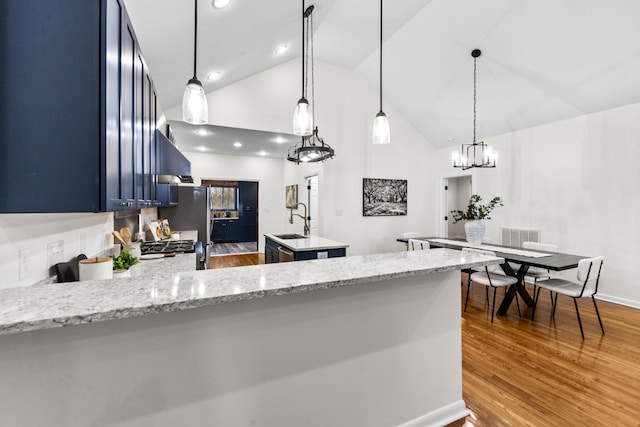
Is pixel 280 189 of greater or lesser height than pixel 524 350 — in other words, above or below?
above

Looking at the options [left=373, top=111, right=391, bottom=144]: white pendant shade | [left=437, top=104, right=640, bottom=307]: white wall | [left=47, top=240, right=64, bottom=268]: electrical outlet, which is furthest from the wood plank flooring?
Result: [left=47, top=240, right=64, bottom=268]: electrical outlet

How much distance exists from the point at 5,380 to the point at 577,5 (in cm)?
492

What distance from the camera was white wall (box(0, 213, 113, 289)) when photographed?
1.04 meters

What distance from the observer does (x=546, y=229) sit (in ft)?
14.5

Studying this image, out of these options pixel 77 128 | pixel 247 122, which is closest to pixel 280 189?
pixel 247 122

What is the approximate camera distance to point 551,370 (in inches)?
86.6

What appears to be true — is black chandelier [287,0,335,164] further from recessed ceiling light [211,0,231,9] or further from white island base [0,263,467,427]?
white island base [0,263,467,427]

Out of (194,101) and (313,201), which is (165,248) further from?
(313,201)

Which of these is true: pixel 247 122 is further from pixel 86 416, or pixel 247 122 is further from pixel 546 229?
pixel 546 229

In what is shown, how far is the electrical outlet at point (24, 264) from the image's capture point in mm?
1110

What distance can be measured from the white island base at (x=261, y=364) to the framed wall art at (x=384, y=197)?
13.5 feet

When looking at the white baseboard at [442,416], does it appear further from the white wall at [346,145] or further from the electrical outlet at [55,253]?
the white wall at [346,145]

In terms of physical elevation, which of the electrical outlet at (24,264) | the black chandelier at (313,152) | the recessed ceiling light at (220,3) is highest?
the recessed ceiling light at (220,3)

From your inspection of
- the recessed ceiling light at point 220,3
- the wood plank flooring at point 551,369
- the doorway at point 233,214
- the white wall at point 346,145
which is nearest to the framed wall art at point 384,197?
the white wall at point 346,145
